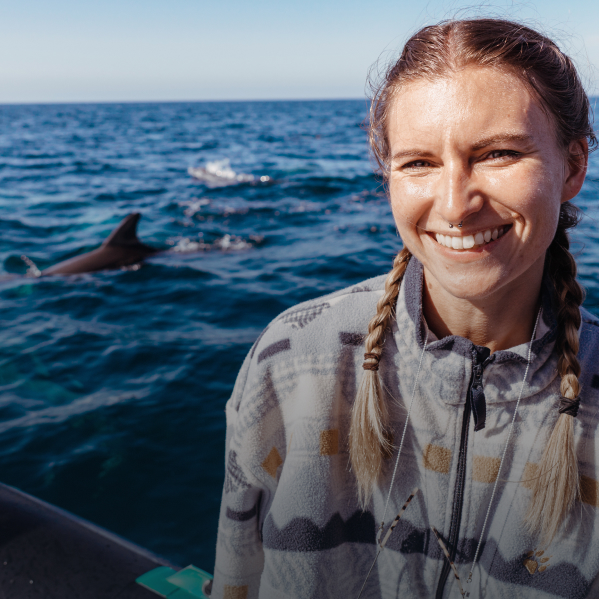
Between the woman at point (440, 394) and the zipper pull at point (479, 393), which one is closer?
the woman at point (440, 394)

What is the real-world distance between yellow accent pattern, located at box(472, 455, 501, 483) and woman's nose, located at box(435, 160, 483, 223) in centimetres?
82

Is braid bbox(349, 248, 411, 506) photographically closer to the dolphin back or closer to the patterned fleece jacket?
the patterned fleece jacket

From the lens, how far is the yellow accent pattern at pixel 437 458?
1.84 meters

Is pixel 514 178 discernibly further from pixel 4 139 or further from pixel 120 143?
pixel 4 139

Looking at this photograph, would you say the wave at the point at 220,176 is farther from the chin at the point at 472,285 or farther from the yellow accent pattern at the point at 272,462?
the chin at the point at 472,285

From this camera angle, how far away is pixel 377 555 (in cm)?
193

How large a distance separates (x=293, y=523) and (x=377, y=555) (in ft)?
1.12

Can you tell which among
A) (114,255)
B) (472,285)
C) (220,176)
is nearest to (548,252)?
(472,285)

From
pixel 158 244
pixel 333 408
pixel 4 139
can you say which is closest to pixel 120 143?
pixel 4 139

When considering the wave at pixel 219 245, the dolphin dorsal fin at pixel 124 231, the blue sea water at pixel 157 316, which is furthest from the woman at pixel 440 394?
the wave at pixel 219 245

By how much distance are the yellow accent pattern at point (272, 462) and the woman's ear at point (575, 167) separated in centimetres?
130

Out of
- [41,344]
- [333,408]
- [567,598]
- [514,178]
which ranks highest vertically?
[514,178]

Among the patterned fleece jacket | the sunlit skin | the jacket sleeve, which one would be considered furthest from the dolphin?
the sunlit skin

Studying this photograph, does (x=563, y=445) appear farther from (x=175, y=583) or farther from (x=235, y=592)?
(x=175, y=583)
